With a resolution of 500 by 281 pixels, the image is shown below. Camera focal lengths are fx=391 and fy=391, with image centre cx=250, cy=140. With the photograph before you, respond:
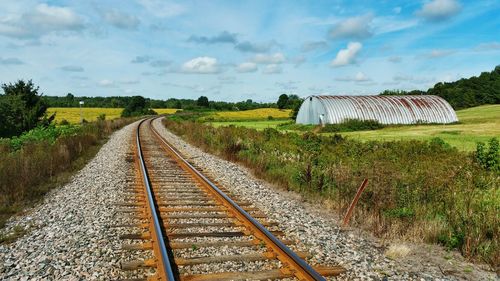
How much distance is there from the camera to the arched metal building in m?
43.9

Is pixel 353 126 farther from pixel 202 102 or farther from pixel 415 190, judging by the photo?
pixel 202 102

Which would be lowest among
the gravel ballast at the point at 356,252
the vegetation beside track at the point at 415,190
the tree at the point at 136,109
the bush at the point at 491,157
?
the gravel ballast at the point at 356,252

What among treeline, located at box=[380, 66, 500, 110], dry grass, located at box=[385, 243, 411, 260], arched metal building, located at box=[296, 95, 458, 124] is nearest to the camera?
dry grass, located at box=[385, 243, 411, 260]

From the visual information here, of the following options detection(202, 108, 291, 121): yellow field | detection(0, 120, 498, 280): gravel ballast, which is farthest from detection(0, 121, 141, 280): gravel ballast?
detection(202, 108, 291, 121): yellow field

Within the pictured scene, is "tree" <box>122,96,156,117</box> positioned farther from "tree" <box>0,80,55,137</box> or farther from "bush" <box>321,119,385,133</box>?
"bush" <box>321,119,385,133</box>

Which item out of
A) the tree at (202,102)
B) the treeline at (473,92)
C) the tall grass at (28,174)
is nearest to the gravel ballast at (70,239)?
the tall grass at (28,174)

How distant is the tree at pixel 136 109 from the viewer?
10725 cm

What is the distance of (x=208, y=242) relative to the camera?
254 inches

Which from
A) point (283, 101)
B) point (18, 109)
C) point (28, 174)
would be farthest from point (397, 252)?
point (283, 101)

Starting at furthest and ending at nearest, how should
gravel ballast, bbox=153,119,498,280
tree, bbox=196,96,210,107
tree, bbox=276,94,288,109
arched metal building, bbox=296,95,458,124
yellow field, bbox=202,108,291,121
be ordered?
tree, bbox=196,96,210,107
tree, bbox=276,94,288,109
yellow field, bbox=202,108,291,121
arched metal building, bbox=296,95,458,124
gravel ballast, bbox=153,119,498,280

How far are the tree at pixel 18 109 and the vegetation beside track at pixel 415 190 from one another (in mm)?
41362

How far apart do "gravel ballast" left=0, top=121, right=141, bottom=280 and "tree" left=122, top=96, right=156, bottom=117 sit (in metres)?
98.3

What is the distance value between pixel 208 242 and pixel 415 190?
5893 mm

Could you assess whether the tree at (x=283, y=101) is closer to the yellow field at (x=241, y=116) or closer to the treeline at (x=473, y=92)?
the yellow field at (x=241, y=116)
